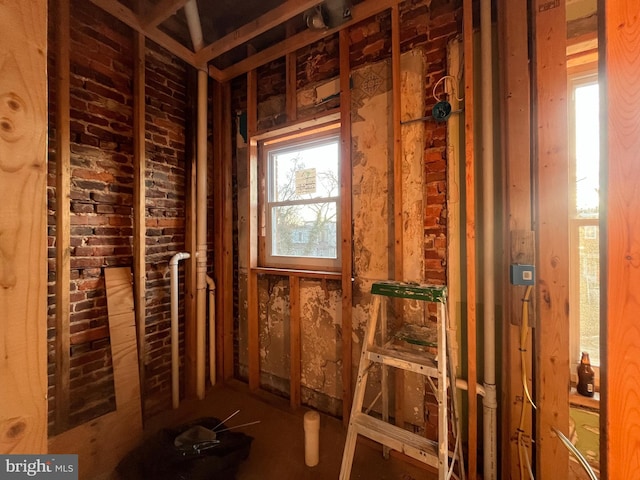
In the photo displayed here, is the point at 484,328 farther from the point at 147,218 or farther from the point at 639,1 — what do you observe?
the point at 147,218

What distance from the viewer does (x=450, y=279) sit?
1527 millimetres

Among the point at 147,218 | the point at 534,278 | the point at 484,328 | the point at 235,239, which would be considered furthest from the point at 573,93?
the point at 147,218

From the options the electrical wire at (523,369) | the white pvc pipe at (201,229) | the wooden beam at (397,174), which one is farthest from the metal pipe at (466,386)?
the white pvc pipe at (201,229)

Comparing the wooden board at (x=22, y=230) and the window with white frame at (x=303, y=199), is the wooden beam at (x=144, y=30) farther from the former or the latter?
the wooden board at (x=22, y=230)

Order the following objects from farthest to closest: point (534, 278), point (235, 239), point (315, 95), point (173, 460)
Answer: point (235, 239), point (315, 95), point (173, 460), point (534, 278)

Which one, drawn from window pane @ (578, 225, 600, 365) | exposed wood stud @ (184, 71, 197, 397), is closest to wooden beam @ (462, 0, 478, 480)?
window pane @ (578, 225, 600, 365)

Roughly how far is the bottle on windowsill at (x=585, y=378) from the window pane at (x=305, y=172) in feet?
5.54

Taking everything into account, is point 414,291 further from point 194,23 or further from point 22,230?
point 194,23

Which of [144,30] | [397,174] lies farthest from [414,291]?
[144,30]

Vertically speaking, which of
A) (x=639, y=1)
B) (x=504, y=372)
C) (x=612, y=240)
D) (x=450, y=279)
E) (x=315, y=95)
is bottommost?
(x=504, y=372)

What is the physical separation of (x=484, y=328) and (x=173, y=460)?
175 cm

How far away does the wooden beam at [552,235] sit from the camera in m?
1.21

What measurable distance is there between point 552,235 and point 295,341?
1.70 meters

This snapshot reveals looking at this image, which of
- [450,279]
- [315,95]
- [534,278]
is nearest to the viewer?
[534,278]
